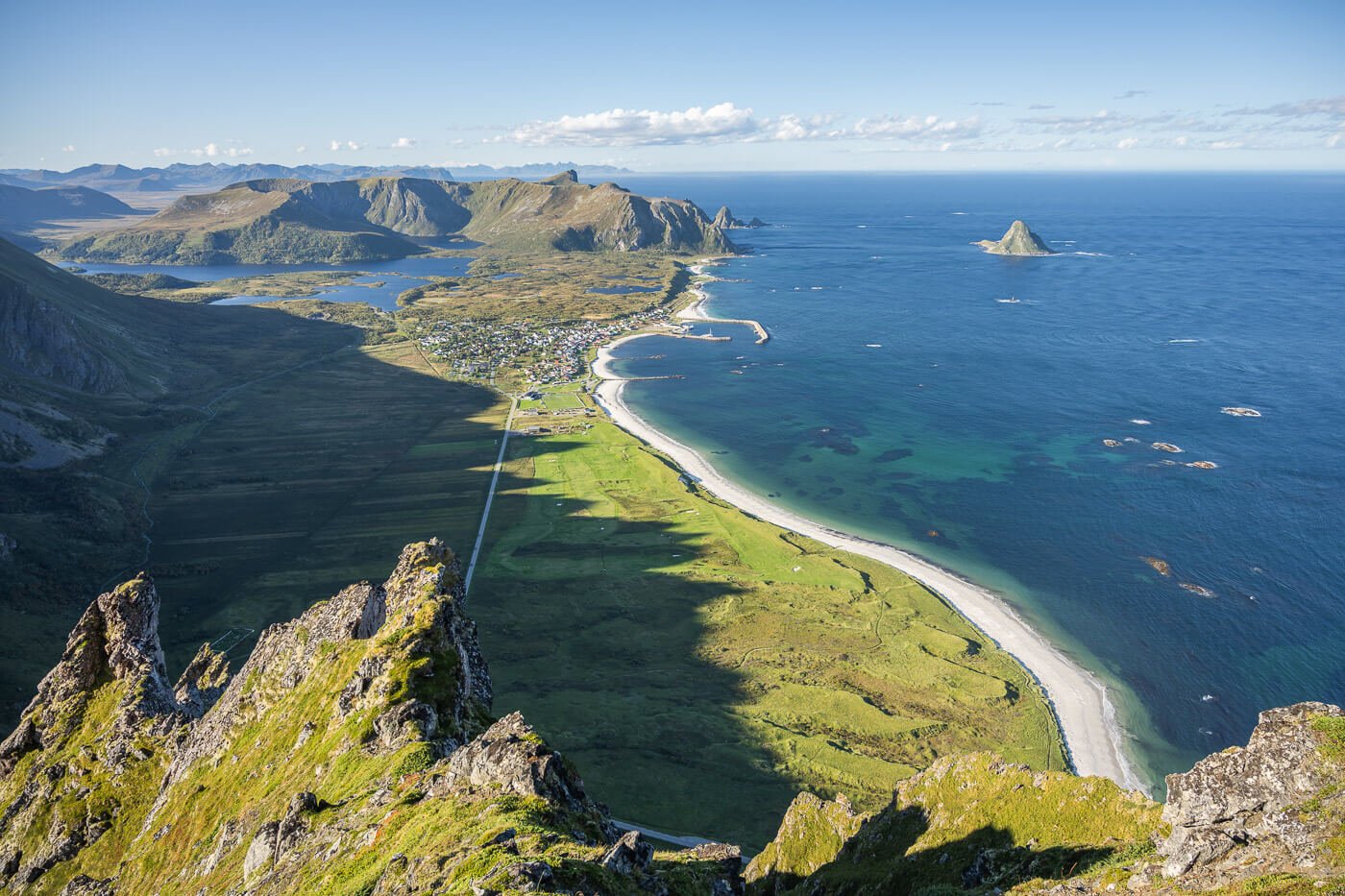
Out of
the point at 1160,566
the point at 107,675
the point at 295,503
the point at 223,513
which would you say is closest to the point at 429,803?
the point at 107,675

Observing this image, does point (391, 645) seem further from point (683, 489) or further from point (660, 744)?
point (683, 489)

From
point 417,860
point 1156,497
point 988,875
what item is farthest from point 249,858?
point 1156,497

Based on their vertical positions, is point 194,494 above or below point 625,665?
above

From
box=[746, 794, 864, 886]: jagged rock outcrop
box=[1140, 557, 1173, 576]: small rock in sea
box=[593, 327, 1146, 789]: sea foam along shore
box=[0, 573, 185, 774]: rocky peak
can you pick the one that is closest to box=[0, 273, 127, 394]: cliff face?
box=[593, 327, 1146, 789]: sea foam along shore

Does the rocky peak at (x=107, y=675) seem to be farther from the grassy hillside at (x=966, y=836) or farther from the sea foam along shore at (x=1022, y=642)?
the sea foam along shore at (x=1022, y=642)

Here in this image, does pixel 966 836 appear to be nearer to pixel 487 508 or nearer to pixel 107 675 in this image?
pixel 107 675
